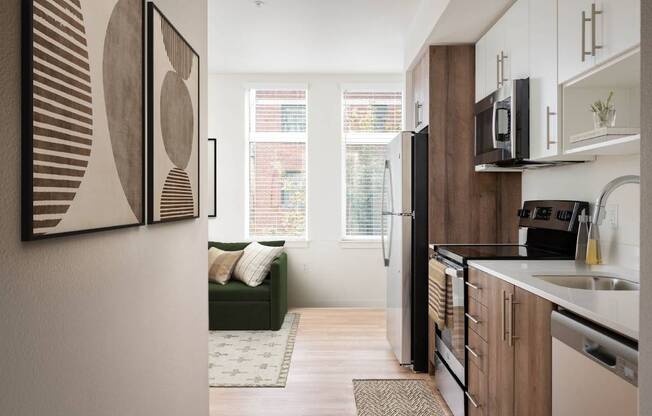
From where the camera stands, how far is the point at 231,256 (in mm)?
4848

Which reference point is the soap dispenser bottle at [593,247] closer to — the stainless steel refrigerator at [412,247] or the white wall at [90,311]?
the stainless steel refrigerator at [412,247]

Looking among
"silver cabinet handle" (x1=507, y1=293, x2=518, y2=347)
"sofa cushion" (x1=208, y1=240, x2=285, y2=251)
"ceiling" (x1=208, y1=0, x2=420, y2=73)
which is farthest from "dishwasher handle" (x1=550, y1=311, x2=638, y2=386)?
"sofa cushion" (x1=208, y1=240, x2=285, y2=251)

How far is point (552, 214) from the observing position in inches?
108

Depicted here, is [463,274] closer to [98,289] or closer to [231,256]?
[98,289]

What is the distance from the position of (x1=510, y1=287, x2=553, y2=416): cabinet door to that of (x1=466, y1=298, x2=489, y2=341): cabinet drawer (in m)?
0.32

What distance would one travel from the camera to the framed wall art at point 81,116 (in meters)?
0.89

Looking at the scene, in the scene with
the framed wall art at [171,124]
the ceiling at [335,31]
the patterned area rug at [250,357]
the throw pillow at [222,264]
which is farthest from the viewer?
the throw pillow at [222,264]

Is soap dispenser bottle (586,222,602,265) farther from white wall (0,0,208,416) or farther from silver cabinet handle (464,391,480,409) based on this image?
white wall (0,0,208,416)

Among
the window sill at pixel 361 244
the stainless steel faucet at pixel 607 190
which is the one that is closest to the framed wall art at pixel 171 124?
the stainless steel faucet at pixel 607 190

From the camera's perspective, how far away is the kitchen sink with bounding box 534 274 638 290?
6.73 ft

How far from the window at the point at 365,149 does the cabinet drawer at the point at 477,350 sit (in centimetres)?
317

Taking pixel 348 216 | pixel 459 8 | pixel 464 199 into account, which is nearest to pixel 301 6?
pixel 459 8

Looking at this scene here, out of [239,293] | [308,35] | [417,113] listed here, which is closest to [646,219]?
[417,113]

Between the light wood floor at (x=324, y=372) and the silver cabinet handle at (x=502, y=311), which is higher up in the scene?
the silver cabinet handle at (x=502, y=311)
